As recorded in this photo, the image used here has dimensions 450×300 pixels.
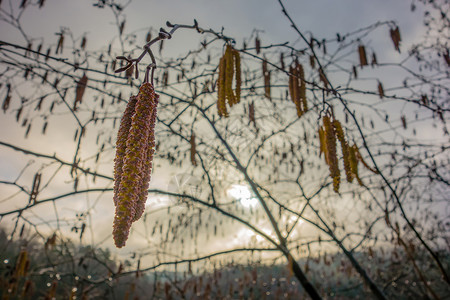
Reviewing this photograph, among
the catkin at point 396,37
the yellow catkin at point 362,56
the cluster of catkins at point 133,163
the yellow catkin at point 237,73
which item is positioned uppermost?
the catkin at point 396,37

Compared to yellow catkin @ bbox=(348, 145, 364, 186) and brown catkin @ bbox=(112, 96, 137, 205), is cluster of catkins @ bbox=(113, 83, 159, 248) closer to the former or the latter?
brown catkin @ bbox=(112, 96, 137, 205)

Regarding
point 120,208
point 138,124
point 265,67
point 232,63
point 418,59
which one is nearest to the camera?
point 120,208

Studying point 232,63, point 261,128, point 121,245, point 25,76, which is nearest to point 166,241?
point 261,128

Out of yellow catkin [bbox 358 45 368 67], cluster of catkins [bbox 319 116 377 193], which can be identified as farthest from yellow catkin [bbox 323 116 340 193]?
yellow catkin [bbox 358 45 368 67]

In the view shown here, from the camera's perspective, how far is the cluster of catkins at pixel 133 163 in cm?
50

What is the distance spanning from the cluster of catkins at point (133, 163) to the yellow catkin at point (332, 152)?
3.11ft

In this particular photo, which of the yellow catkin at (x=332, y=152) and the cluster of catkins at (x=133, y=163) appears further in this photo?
the yellow catkin at (x=332, y=152)

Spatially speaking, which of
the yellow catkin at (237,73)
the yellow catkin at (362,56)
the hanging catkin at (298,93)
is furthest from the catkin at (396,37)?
the yellow catkin at (237,73)

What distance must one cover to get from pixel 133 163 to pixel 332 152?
3.54 feet

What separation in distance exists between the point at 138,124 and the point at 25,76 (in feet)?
8.98

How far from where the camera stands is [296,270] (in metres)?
2.48

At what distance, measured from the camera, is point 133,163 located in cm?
56

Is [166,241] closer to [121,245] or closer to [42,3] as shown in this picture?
[42,3]

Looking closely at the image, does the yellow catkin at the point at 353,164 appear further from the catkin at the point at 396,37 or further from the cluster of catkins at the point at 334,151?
the catkin at the point at 396,37
